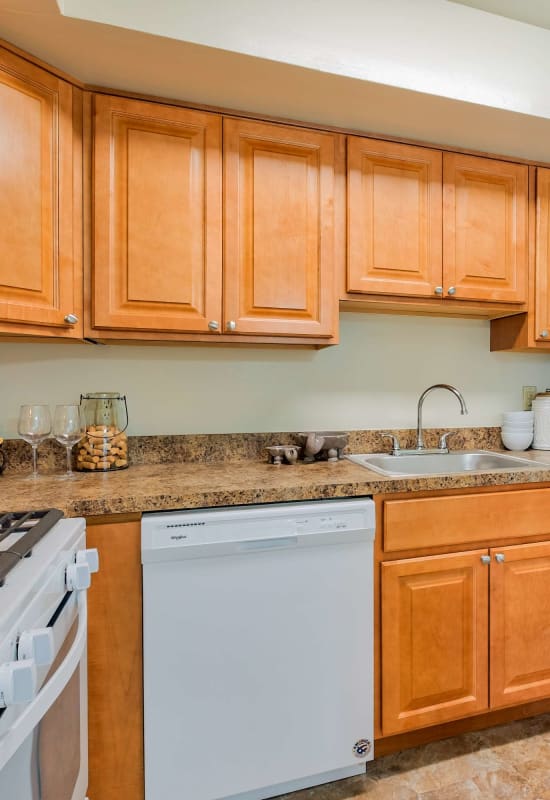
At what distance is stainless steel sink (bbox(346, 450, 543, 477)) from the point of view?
1.88 metres

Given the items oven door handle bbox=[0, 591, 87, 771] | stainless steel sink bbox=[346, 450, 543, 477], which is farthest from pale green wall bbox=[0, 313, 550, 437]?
oven door handle bbox=[0, 591, 87, 771]

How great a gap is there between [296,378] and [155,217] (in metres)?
0.86

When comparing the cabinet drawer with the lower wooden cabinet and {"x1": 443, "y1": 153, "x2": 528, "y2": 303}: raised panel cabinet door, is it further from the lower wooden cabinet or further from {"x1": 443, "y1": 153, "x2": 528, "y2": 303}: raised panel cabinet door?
{"x1": 443, "y1": 153, "x2": 528, "y2": 303}: raised panel cabinet door

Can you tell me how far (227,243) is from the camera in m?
1.53

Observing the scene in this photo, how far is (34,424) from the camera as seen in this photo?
1433 mm

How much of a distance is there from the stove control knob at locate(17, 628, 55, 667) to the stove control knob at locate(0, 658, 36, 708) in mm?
50

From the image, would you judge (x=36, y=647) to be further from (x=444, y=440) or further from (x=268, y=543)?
(x=444, y=440)

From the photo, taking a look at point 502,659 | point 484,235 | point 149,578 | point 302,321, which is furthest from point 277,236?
point 502,659

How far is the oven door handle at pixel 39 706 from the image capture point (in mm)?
576

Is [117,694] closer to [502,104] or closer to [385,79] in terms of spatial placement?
[385,79]

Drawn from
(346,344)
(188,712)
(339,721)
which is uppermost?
(346,344)

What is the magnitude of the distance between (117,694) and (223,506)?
0.56m

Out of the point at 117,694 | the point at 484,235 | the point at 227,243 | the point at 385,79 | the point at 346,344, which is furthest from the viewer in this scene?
the point at 346,344

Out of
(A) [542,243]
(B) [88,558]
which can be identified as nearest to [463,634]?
(B) [88,558]
